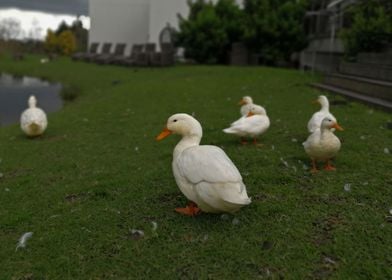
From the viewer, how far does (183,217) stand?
3.79 meters

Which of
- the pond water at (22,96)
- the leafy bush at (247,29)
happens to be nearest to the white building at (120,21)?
the leafy bush at (247,29)

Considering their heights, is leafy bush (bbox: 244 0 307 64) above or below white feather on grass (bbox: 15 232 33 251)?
above

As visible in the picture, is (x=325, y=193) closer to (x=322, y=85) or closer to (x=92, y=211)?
(x=92, y=211)

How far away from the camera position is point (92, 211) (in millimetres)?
4094

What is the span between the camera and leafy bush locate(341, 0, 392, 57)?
12219mm

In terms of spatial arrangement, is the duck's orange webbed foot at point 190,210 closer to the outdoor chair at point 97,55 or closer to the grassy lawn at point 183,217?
the grassy lawn at point 183,217

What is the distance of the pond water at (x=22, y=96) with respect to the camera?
1335 centimetres

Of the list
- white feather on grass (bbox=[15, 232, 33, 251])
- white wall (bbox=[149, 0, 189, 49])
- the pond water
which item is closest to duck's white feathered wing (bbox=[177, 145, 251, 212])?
white feather on grass (bbox=[15, 232, 33, 251])

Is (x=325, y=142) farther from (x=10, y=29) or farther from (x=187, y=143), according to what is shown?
(x=10, y=29)

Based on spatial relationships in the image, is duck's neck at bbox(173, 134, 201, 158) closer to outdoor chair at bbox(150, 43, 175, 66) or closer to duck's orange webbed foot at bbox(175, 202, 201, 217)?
duck's orange webbed foot at bbox(175, 202, 201, 217)

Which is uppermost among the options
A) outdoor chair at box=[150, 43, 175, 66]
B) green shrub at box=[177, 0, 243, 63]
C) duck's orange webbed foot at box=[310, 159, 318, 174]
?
green shrub at box=[177, 0, 243, 63]

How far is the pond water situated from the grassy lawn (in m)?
6.19

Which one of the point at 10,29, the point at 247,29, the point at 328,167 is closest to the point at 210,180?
the point at 328,167

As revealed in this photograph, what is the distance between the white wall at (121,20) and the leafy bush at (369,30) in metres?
25.8
